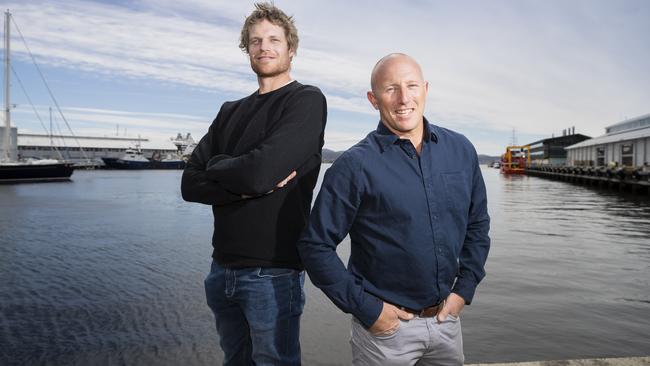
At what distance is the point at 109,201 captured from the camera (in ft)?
83.9

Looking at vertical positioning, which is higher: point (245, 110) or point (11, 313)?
point (245, 110)

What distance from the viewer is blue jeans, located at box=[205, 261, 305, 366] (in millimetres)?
2014

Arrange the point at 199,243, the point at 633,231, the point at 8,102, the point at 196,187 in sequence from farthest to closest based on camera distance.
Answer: the point at 8,102
the point at 633,231
the point at 199,243
the point at 196,187

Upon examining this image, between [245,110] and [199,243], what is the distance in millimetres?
10384

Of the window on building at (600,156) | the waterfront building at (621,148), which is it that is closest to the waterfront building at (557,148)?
the waterfront building at (621,148)

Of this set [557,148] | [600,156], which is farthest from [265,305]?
[557,148]

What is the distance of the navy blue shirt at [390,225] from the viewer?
6.03ft

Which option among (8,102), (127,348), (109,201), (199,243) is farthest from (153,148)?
(127,348)

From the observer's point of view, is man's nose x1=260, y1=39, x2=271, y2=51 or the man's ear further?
man's nose x1=260, y1=39, x2=271, y2=51

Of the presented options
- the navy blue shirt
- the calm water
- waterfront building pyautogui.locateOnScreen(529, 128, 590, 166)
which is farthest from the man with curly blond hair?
waterfront building pyautogui.locateOnScreen(529, 128, 590, 166)

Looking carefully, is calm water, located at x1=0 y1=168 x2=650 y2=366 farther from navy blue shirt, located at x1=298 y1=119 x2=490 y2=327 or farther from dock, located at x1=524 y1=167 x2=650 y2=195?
dock, located at x1=524 y1=167 x2=650 y2=195

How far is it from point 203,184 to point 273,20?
2.69ft

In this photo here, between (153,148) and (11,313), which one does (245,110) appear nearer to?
(11,313)

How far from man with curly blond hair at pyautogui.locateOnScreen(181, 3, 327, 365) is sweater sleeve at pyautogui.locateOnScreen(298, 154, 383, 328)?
0.21 meters
